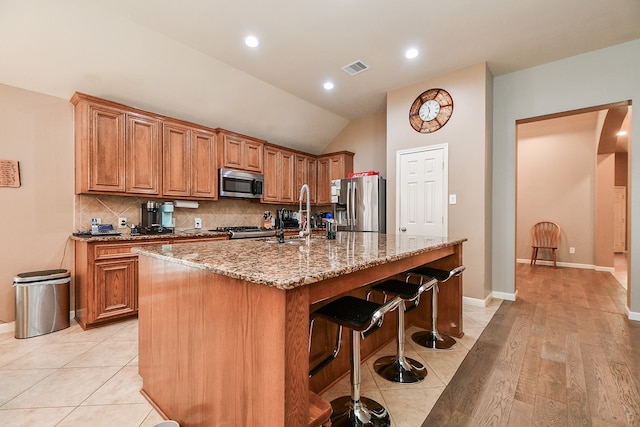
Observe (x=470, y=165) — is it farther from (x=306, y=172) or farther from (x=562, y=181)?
(x=562, y=181)

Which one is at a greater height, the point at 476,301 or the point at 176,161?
the point at 176,161

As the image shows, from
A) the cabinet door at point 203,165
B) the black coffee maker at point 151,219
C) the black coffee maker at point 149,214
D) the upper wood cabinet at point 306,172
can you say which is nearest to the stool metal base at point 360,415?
the black coffee maker at point 151,219

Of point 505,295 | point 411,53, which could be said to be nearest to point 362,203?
point 411,53

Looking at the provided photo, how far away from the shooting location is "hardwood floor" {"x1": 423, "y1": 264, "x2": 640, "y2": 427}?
156cm

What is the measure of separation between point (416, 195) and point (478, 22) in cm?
202

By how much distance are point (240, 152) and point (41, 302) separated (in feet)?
9.30

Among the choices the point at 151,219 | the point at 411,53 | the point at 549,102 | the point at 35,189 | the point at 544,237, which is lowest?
the point at 544,237

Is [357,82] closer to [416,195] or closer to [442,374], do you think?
[416,195]

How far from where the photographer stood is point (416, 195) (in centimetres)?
Answer: 398

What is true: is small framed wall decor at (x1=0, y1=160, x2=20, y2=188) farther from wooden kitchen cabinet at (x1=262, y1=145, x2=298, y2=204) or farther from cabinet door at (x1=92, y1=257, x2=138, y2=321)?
wooden kitchen cabinet at (x1=262, y1=145, x2=298, y2=204)

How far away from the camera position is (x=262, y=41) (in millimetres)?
3043

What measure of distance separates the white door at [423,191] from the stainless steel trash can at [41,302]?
3.98 meters

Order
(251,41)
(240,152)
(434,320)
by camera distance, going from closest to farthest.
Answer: (434,320) → (251,41) → (240,152)

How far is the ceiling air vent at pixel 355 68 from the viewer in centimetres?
351
